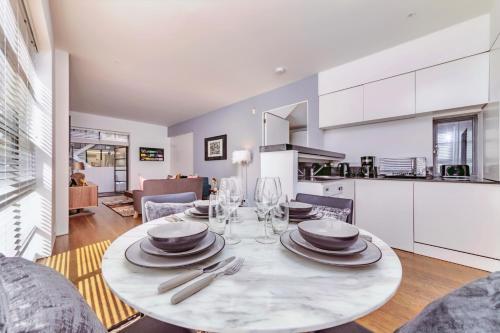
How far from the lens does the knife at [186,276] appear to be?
0.46 m

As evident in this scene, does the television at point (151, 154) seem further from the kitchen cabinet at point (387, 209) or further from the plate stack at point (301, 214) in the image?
the plate stack at point (301, 214)

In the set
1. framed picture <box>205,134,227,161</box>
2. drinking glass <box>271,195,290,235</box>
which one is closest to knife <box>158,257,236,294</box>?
drinking glass <box>271,195,290,235</box>

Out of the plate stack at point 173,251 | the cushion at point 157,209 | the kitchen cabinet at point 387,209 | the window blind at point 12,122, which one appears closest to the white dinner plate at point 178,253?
the plate stack at point 173,251

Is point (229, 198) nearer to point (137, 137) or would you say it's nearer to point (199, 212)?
point (199, 212)

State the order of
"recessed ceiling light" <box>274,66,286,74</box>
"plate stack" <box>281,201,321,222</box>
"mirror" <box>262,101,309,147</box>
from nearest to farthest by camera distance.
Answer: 1. "plate stack" <box>281,201,321,222</box>
2. "recessed ceiling light" <box>274,66,286,74</box>
3. "mirror" <box>262,101,309,147</box>

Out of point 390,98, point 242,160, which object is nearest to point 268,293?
point 390,98

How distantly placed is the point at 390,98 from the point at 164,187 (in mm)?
3769

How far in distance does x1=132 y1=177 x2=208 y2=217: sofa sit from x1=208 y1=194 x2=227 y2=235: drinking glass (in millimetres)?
3180

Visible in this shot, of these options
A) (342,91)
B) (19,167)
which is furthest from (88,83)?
(342,91)

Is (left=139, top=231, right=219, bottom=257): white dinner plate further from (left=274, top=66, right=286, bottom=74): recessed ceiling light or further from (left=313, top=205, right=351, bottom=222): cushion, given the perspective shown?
(left=274, top=66, right=286, bottom=74): recessed ceiling light

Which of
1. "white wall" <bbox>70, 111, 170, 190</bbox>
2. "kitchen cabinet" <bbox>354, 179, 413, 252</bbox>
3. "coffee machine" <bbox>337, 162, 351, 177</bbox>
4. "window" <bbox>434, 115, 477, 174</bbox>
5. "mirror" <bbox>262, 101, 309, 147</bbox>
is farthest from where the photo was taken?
"white wall" <bbox>70, 111, 170, 190</bbox>

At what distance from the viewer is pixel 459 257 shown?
6.59 feet

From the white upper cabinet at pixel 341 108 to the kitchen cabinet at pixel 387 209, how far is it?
0.97m

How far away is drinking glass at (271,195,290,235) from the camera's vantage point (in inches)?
31.2
